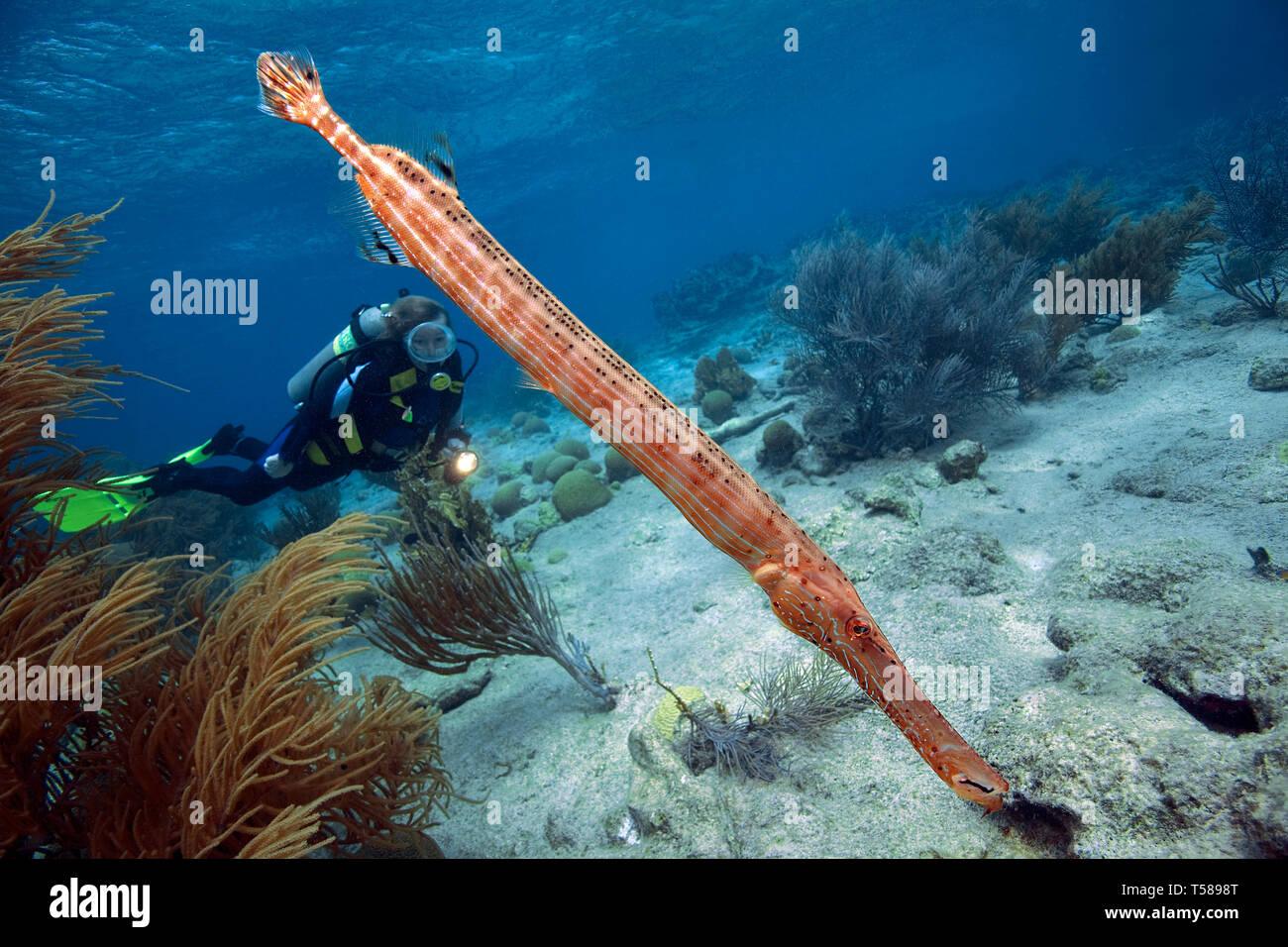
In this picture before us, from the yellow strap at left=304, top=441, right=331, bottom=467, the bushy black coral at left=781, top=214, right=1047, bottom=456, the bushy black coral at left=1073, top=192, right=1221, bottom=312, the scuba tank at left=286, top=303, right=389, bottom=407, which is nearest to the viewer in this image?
the scuba tank at left=286, top=303, right=389, bottom=407

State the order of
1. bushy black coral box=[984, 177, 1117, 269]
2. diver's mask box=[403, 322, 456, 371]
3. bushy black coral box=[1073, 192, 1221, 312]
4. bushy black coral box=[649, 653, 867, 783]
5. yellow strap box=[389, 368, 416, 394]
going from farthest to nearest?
bushy black coral box=[984, 177, 1117, 269]
bushy black coral box=[1073, 192, 1221, 312]
yellow strap box=[389, 368, 416, 394]
diver's mask box=[403, 322, 456, 371]
bushy black coral box=[649, 653, 867, 783]

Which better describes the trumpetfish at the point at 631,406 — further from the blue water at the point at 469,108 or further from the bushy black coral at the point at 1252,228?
the bushy black coral at the point at 1252,228

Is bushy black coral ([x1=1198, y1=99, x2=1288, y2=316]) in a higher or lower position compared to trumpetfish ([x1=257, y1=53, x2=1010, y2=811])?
higher

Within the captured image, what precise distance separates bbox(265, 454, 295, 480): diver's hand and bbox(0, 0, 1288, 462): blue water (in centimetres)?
432

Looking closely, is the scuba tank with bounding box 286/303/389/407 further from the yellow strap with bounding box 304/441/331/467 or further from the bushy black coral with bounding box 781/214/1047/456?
the bushy black coral with bounding box 781/214/1047/456

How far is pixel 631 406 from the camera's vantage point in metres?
1.73

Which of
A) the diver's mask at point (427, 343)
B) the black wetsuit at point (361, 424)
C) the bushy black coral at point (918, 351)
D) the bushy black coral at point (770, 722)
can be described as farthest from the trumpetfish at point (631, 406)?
the bushy black coral at point (918, 351)

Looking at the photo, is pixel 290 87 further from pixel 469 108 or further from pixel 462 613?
pixel 469 108

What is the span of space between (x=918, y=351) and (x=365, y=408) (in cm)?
778

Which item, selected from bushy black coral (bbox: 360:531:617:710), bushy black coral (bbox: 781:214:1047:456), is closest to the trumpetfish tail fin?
bushy black coral (bbox: 360:531:617:710)

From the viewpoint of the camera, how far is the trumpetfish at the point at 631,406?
173cm

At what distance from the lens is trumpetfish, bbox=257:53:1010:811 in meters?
1.73

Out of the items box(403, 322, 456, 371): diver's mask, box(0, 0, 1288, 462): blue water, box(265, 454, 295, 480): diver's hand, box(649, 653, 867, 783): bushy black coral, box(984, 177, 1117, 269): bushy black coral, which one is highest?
box(0, 0, 1288, 462): blue water

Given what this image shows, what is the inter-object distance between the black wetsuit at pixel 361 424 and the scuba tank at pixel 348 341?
0.14m
